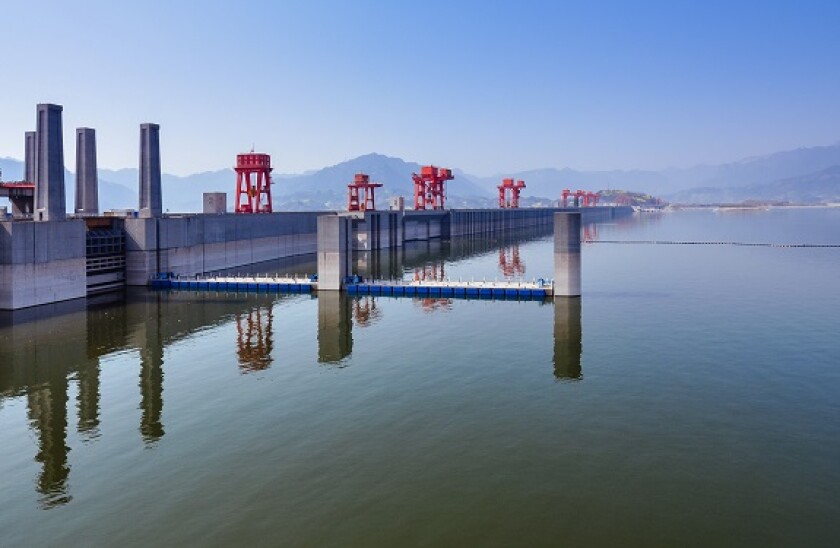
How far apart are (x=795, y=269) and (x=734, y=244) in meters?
54.4

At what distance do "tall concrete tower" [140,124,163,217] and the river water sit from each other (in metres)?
23.5

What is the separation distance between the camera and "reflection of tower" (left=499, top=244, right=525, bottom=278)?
305 feet

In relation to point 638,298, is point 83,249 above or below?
above

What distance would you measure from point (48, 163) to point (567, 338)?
4810cm

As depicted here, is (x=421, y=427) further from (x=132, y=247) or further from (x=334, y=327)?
(x=132, y=247)

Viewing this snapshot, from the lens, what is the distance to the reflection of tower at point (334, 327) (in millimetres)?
44344

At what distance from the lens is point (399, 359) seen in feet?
139

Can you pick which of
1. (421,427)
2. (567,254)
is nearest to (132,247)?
(567,254)

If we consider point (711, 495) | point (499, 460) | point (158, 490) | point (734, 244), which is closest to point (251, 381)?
point (158, 490)

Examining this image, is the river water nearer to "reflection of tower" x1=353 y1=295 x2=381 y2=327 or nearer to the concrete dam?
"reflection of tower" x1=353 y1=295 x2=381 y2=327

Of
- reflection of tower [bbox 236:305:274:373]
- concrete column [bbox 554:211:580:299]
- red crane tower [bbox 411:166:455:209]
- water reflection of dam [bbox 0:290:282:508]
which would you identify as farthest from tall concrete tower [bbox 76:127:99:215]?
red crane tower [bbox 411:166:455:209]

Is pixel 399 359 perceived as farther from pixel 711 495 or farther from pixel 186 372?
pixel 711 495

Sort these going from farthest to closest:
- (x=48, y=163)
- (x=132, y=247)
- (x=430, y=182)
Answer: (x=430, y=182), (x=132, y=247), (x=48, y=163)

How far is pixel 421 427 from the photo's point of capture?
2952cm
